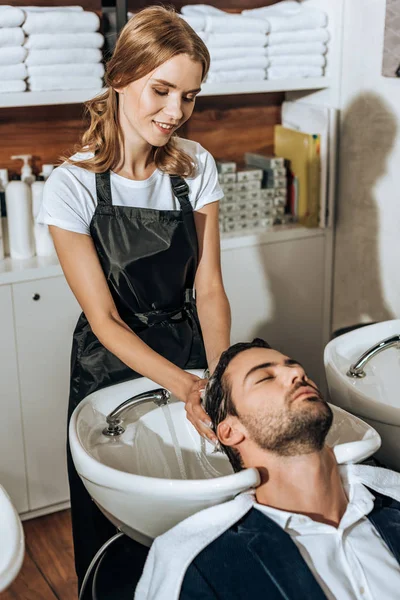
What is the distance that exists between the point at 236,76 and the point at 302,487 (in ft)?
5.22

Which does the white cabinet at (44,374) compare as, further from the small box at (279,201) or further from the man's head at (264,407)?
the man's head at (264,407)

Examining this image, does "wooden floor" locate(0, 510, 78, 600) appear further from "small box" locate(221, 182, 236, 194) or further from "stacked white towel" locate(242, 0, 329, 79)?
"stacked white towel" locate(242, 0, 329, 79)

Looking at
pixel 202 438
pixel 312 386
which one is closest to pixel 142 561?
pixel 202 438

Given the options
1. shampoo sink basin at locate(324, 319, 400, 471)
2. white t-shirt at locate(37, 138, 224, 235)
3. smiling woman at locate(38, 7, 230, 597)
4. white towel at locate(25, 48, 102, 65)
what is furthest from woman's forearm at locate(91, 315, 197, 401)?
white towel at locate(25, 48, 102, 65)

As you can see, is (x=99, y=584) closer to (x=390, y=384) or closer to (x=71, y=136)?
(x=390, y=384)

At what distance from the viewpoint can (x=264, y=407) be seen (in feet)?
4.62

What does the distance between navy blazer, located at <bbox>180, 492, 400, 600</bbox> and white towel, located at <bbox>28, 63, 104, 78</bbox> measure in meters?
1.49

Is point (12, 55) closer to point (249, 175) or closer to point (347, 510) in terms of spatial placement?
point (249, 175)

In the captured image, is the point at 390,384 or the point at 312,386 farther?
the point at 390,384

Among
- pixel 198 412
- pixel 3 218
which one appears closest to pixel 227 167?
pixel 3 218

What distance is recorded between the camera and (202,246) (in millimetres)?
1895

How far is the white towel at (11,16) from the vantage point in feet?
7.21

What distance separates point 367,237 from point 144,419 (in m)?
1.40

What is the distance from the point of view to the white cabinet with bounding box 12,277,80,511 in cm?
240
